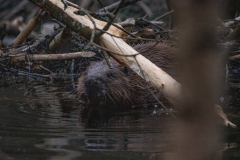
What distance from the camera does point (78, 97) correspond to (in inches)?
154

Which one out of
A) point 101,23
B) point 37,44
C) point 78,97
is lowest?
point 78,97

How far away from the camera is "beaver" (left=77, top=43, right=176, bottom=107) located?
371cm

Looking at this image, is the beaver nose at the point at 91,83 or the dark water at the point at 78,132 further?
the beaver nose at the point at 91,83

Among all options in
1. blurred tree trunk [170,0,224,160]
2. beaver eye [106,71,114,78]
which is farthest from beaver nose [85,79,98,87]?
blurred tree trunk [170,0,224,160]

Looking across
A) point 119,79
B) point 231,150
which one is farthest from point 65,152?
point 119,79

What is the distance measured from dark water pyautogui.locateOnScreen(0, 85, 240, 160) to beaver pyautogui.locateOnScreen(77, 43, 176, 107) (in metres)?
0.17

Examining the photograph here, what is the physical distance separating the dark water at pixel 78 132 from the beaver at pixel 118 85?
174mm

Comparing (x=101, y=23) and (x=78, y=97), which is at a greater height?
(x=101, y=23)

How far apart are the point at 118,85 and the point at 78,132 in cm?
142

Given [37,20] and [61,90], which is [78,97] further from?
[37,20]

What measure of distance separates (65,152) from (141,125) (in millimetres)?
794

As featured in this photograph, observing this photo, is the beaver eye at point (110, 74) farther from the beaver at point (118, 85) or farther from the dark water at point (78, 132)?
the dark water at point (78, 132)

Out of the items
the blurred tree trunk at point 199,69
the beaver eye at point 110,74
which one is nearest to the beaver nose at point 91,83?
the beaver eye at point 110,74

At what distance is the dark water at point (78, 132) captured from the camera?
1.97m
